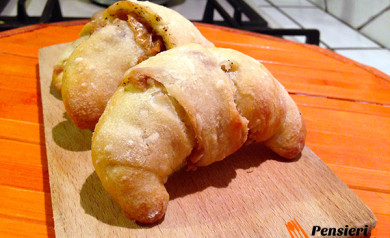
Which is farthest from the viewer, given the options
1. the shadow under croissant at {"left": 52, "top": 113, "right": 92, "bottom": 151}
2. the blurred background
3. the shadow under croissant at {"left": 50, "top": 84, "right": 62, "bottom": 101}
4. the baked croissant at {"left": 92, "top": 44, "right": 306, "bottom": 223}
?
the blurred background

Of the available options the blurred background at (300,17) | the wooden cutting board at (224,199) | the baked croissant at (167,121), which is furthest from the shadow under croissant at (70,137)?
the blurred background at (300,17)

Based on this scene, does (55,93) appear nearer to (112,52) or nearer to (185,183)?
(112,52)

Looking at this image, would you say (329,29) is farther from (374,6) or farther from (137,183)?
(137,183)

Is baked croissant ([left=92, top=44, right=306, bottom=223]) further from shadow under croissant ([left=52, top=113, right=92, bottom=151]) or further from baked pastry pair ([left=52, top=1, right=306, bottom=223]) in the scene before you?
shadow under croissant ([left=52, top=113, right=92, bottom=151])

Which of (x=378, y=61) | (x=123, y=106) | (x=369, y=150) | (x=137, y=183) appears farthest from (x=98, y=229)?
(x=378, y=61)

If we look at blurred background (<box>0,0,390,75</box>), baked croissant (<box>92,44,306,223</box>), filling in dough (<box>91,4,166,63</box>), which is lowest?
blurred background (<box>0,0,390,75</box>)

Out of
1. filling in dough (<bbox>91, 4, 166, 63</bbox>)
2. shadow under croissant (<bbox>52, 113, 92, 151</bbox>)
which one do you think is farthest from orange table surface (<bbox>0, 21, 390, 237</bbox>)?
filling in dough (<bbox>91, 4, 166, 63</bbox>)

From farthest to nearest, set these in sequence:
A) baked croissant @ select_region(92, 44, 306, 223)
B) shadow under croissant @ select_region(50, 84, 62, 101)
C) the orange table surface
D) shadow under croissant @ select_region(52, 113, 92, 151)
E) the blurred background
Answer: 1. the blurred background
2. shadow under croissant @ select_region(50, 84, 62, 101)
3. shadow under croissant @ select_region(52, 113, 92, 151)
4. the orange table surface
5. baked croissant @ select_region(92, 44, 306, 223)
